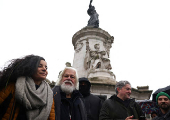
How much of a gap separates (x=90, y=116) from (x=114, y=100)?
0.75 m

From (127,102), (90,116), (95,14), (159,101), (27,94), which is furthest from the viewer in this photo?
(95,14)

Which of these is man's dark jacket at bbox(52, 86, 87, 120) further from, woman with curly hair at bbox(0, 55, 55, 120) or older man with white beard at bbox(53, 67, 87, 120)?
woman with curly hair at bbox(0, 55, 55, 120)

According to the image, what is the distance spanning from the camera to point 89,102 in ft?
11.9

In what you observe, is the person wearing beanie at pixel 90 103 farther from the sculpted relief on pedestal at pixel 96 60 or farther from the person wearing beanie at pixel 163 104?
the sculpted relief on pedestal at pixel 96 60

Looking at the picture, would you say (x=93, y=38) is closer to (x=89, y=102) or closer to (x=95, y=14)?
(x=95, y=14)

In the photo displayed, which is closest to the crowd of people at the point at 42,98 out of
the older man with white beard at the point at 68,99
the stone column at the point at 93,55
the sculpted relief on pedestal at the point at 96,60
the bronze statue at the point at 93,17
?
the older man with white beard at the point at 68,99

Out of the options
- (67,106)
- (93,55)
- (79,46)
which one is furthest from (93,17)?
(67,106)

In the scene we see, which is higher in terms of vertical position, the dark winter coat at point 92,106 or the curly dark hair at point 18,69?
the curly dark hair at point 18,69

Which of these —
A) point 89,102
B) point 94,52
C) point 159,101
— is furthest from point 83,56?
point 159,101

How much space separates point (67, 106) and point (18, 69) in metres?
1.01

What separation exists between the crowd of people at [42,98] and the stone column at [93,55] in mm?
5558

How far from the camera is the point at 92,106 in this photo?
3.60m

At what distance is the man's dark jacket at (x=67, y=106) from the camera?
231cm

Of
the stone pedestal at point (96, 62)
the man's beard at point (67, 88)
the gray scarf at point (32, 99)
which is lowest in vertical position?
the gray scarf at point (32, 99)
